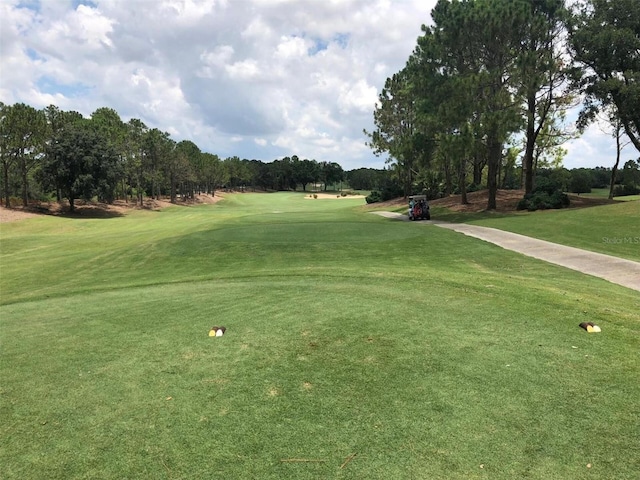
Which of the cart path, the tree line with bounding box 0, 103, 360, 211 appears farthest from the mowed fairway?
the tree line with bounding box 0, 103, 360, 211

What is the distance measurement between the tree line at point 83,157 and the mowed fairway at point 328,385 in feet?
153

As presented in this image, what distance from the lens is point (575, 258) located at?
49.9 feet

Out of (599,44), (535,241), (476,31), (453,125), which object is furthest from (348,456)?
(599,44)

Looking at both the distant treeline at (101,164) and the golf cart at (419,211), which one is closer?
the golf cart at (419,211)

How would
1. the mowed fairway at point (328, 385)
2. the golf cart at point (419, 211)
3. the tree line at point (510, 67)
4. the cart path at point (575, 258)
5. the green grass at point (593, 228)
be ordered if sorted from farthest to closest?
the golf cart at point (419, 211) < the tree line at point (510, 67) < the green grass at point (593, 228) < the cart path at point (575, 258) < the mowed fairway at point (328, 385)

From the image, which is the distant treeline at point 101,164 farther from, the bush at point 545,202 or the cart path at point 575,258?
the cart path at point 575,258

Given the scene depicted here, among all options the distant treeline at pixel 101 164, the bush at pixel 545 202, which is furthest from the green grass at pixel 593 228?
the distant treeline at pixel 101 164

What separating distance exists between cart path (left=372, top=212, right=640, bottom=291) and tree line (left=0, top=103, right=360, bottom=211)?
4702 centimetres

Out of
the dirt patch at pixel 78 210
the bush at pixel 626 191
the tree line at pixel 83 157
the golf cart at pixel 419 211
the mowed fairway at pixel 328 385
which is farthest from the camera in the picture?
the bush at pixel 626 191

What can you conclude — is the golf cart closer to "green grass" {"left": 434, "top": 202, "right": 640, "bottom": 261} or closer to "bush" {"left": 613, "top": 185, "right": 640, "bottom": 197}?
"green grass" {"left": 434, "top": 202, "right": 640, "bottom": 261}

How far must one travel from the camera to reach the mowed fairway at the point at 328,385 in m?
3.48

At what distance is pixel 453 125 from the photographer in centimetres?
3281

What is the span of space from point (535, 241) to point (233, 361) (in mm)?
17719

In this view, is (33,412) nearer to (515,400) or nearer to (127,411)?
(127,411)
